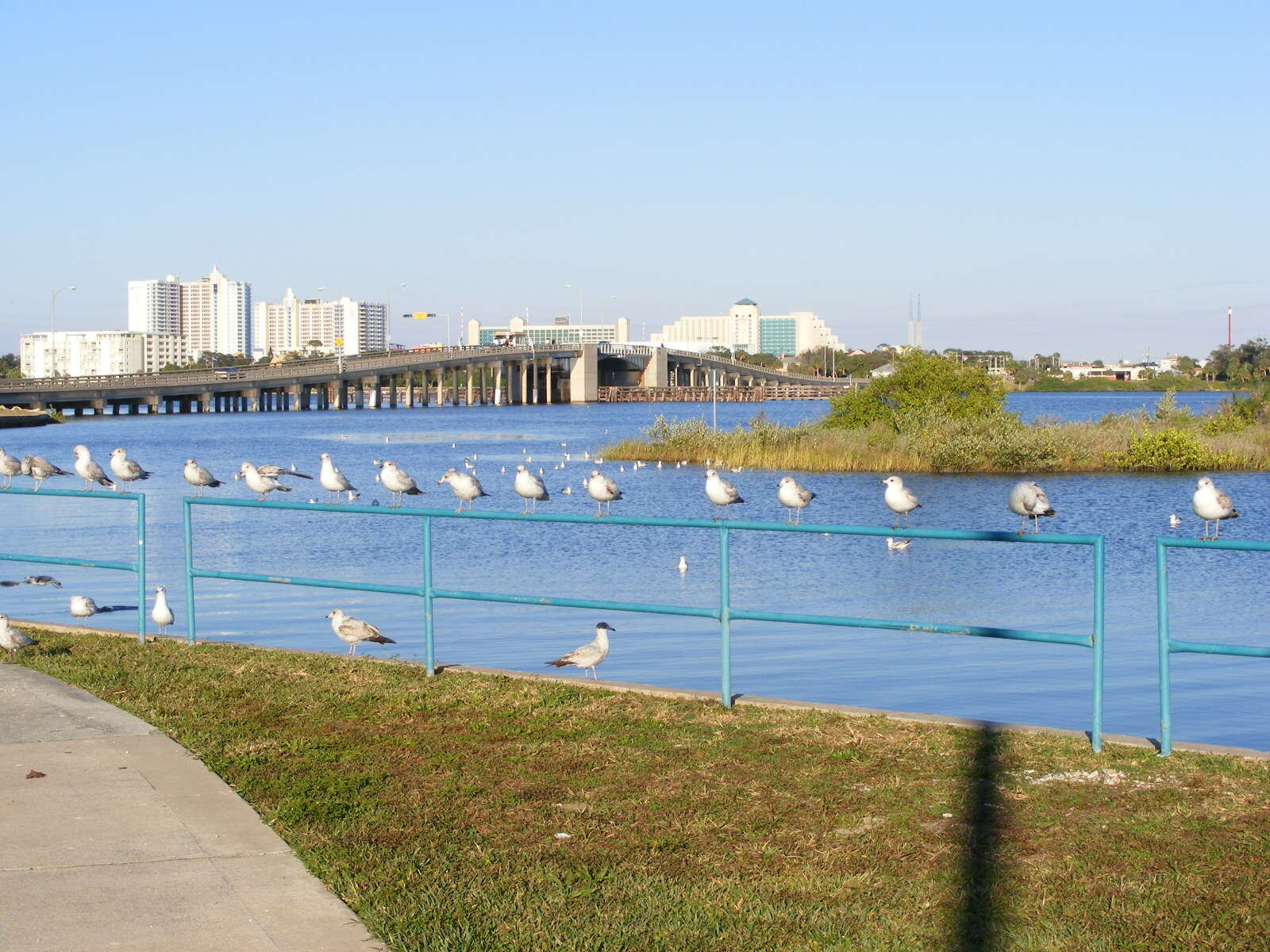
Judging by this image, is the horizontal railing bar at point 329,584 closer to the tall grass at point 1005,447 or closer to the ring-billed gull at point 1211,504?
the ring-billed gull at point 1211,504

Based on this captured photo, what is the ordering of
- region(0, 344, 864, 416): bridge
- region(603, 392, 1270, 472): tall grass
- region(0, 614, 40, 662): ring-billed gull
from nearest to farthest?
region(0, 614, 40, 662): ring-billed gull < region(603, 392, 1270, 472): tall grass < region(0, 344, 864, 416): bridge

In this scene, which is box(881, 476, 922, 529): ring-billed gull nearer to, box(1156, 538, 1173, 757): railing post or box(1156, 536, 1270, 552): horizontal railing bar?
box(1156, 538, 1173, 757): railing post

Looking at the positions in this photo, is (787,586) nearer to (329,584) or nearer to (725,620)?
(329,584)

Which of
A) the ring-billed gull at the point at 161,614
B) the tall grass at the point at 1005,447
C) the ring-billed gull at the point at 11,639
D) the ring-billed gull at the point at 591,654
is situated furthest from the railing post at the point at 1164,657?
the tall grass at the point at 1005,447

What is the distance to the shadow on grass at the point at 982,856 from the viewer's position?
5.64 metres

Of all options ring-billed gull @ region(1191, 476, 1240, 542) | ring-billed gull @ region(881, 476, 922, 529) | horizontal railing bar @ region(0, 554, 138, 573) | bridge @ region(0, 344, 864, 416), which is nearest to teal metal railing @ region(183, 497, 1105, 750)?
horizontal railing bar @ region(0, 554, 138, 573)

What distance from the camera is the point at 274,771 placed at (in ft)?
26.6

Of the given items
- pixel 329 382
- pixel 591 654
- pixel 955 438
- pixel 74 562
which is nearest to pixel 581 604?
pixel 591 654

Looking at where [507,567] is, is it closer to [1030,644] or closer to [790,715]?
[1030,644]

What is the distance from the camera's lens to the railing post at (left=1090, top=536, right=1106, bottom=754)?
846cm

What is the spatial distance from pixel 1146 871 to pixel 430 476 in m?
43.1

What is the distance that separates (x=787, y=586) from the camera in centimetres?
2255

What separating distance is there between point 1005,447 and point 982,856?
41273 mm

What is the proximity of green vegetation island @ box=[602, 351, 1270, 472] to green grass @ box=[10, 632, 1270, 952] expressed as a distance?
124ft
